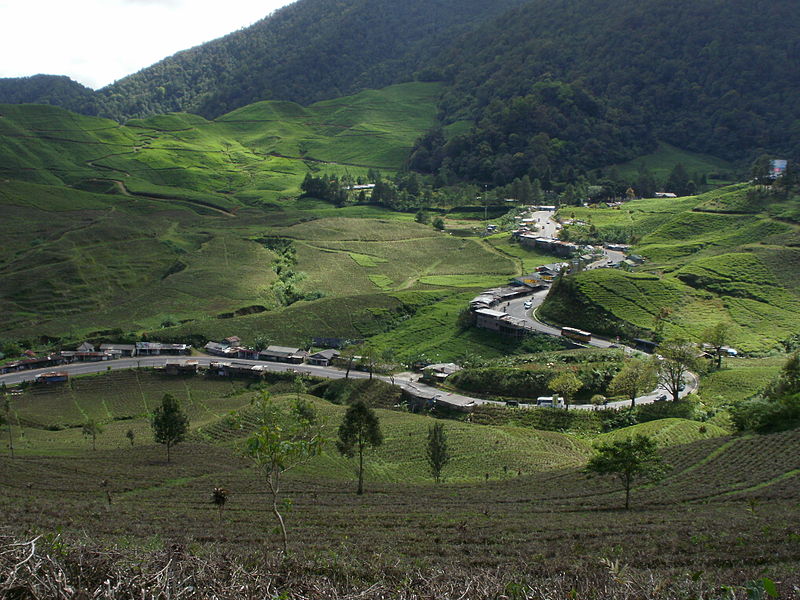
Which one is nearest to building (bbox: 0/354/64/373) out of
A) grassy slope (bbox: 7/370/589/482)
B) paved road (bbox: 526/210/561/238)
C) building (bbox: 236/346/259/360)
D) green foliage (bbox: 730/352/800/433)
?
grassy slope (bbox: 7/370/589/482)

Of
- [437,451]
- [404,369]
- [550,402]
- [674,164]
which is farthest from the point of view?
[674,164]

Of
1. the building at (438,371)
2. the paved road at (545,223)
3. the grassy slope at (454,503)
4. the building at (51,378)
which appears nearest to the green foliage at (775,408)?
the grassy slope at (454,503)

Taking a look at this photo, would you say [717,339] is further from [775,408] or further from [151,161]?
[151,161]

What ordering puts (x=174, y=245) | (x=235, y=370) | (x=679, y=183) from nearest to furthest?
(x=235, y=370) → (x=174, y=245) → (x=679, y=183)

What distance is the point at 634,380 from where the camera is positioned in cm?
5266

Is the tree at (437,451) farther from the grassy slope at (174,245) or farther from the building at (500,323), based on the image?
the grassy slope at (174,245)

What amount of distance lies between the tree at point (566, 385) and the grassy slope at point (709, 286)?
18.3 metres

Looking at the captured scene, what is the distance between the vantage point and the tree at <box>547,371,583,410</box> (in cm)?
5384

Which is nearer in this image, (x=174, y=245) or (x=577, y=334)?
(x=577, y=334)

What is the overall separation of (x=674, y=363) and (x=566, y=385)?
953 cm

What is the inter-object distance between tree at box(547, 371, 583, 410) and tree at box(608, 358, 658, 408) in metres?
3.01

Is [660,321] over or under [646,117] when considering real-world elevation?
under

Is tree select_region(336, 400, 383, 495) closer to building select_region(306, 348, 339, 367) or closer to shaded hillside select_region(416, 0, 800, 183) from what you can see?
building select_region(306, 348, 339, 367)

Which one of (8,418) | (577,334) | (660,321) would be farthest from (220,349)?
(660,321)
